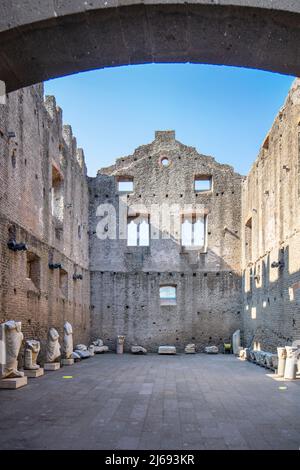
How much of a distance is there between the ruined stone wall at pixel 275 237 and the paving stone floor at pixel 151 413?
3.04m

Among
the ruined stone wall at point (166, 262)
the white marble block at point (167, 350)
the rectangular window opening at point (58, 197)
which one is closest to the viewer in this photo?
the rectangular window opening at point (58, 197)

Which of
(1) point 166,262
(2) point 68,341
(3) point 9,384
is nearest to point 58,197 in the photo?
(2) point 68,341

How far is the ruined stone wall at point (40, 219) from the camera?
11023 millimetres

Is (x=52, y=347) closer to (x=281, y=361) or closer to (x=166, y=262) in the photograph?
(x=281, y=361)

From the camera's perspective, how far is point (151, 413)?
21.2ft

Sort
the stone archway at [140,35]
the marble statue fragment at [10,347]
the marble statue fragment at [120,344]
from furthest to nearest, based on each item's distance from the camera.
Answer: the marble statue fragment at [120,344], the marble statue fragment at [10,347], the stone archway at [140,35]

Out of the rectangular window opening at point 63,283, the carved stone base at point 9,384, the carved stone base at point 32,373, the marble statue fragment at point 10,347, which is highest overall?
the rectangular window opening at point 63,283

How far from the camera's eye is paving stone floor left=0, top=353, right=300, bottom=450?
16.1ft

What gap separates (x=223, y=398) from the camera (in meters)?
7.90

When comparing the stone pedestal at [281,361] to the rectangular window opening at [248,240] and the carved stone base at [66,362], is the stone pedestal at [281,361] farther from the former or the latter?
the rectangular window opening at [248,240]

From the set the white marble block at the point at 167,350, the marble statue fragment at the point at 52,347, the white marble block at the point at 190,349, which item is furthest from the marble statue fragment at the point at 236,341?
the marble statue fragment at the point at 52,347

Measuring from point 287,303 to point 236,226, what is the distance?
872 centimetres

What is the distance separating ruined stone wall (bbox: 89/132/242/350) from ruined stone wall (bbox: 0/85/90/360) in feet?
4.43

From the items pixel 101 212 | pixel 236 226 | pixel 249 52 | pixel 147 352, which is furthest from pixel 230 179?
pixel 249 52
